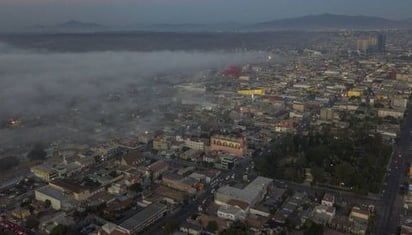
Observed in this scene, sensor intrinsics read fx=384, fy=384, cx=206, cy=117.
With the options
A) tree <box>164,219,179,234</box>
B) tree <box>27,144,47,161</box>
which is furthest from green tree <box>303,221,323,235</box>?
tree <box>27,144,47,161</box>

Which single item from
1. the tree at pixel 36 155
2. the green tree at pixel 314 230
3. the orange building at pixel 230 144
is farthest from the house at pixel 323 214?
the tree at pixel 36 155

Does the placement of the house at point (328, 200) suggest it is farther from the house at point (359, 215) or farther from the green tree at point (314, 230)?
the green tree at point (314, 230)

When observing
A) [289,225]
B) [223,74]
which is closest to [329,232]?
[289,225]

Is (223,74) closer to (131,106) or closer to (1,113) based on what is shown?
(131,106)

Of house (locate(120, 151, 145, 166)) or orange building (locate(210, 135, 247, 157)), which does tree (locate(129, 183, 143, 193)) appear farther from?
orange building (locate(210, 135, 247, 157))

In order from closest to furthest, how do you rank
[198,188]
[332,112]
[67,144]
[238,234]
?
[238,234] → [198,188] → [67,144] → [332,112]
